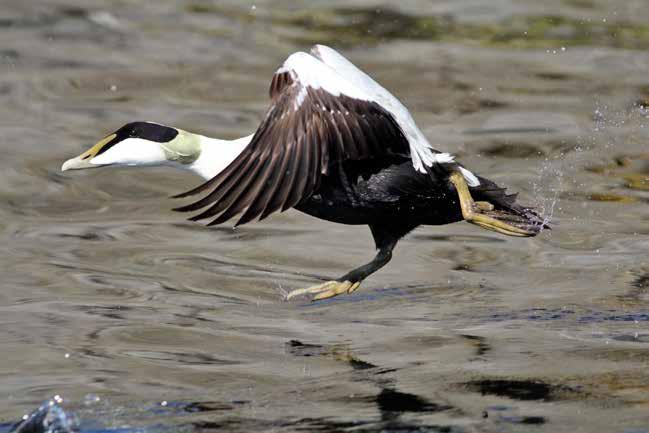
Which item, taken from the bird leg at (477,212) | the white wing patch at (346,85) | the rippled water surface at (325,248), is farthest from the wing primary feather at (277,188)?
the bird leg at (477,212)

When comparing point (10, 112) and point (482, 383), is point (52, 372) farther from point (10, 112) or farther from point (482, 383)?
point (10, 112)

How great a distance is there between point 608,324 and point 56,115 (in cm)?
535

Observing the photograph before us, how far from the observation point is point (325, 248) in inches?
299

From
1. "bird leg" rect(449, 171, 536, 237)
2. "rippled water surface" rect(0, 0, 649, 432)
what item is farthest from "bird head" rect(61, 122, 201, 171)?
"bird leg" rect(449, 171, 536, 237)

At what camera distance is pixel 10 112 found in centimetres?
1002

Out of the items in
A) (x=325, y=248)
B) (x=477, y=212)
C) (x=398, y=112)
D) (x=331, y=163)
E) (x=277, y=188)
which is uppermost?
(x=398, y=112)

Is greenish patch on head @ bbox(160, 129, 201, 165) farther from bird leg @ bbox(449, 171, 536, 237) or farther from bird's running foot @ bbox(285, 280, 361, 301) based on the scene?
bird leg @ bbox(449, 171, 536, 237)

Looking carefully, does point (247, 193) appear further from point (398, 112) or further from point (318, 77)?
point (398, 112)

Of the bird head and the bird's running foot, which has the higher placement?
the bird head

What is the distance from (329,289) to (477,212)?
2.66ft

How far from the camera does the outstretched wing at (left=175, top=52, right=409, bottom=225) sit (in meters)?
5.43

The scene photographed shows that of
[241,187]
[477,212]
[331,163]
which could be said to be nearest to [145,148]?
[241,187]

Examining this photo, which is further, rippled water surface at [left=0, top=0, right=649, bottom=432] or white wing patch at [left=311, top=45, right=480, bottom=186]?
white wing patch at [left=311, top=45, right=480, bottom=186]

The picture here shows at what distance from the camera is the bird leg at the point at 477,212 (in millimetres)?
6223
